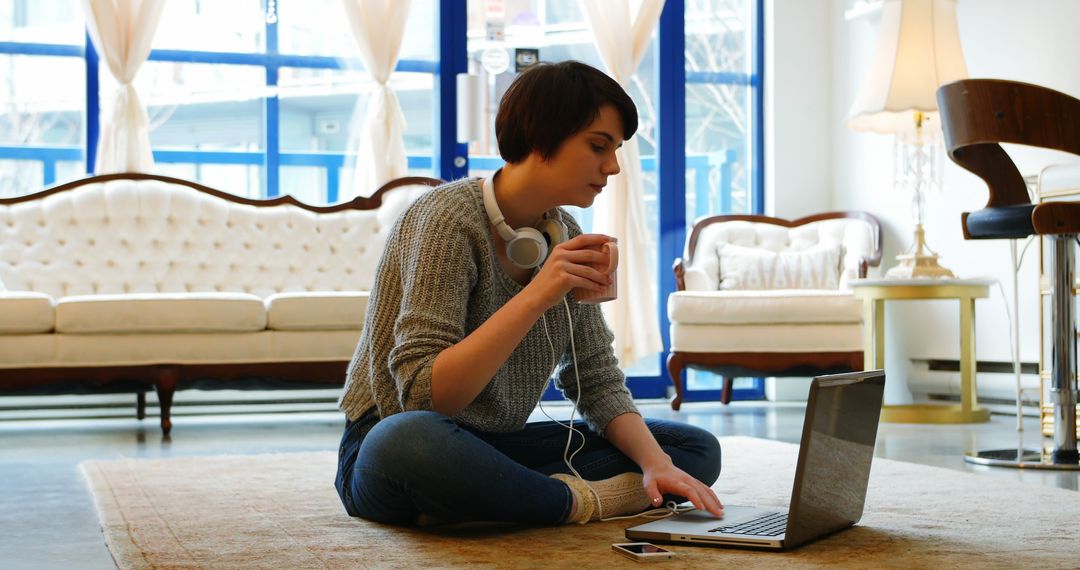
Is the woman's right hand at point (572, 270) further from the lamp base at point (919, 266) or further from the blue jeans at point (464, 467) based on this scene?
the lamp base at point (919, 266)

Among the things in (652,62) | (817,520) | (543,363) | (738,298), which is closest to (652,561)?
(817,520)

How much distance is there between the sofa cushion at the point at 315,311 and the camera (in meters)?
4.32

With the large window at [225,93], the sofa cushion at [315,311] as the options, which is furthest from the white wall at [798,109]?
the sofa cushion at [315,311]

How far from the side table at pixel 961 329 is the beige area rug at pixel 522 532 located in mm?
1690

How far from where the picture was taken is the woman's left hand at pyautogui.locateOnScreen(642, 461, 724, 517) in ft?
5.95

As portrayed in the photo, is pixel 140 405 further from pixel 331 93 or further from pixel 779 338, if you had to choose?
pixel 779 338

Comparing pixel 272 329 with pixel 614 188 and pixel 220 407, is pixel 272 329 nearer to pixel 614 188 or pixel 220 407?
pixel 220 407

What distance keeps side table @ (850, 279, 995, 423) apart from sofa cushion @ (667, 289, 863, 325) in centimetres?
44

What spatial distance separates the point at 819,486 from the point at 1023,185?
5.26 ft

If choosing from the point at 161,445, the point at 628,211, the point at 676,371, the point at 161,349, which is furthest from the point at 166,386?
the point at 628,211

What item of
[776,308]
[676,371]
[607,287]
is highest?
[607,287]

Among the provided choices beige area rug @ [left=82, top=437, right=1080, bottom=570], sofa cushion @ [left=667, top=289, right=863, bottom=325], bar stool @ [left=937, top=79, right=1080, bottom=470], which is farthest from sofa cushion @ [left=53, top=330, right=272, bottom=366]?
bar stool @ [left=937, top=79, right=1080, bottom=470]

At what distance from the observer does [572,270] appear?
165 centimetres

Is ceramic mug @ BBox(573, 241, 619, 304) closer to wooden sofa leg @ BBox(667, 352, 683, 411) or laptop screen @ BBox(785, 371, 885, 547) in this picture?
laptop screen @ BBox(785, 371, 885, 547)
